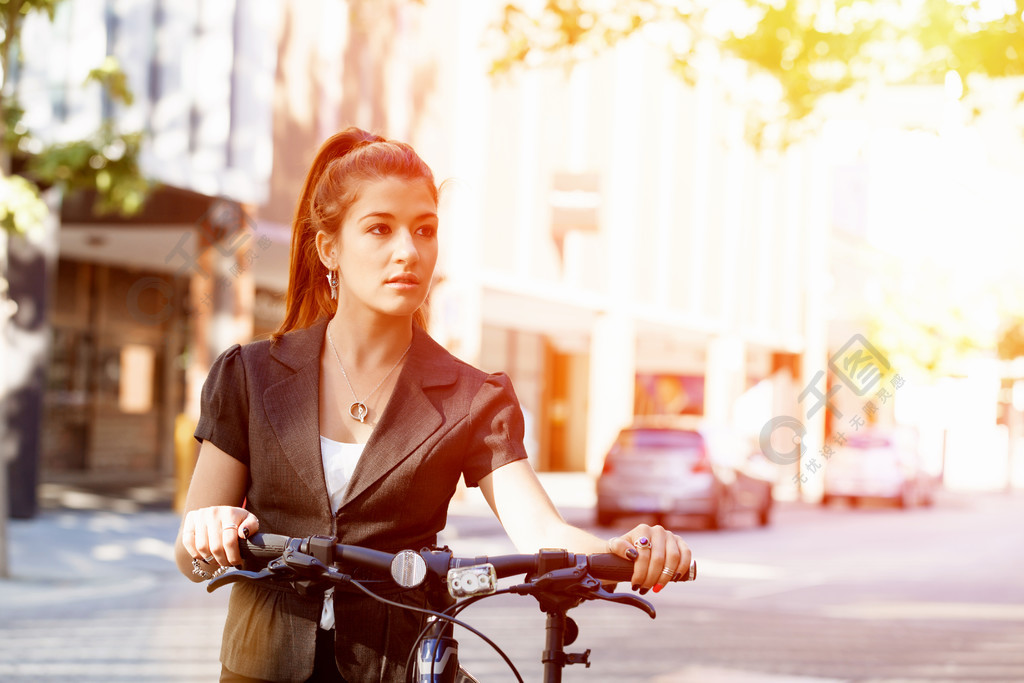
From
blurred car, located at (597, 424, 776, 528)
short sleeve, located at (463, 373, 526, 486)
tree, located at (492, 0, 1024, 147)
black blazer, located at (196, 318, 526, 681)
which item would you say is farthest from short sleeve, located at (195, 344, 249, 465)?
blurred car, located at (597, 424, 776, 528)

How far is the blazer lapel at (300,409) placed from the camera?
8.20ft

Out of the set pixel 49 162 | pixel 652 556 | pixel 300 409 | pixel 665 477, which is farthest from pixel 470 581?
pixel 665 477

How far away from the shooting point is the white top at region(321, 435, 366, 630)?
252 cm

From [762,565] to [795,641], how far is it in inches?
231

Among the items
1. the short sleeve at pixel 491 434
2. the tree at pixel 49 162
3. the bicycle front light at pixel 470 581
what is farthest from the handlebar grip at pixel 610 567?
the tree at pixel 49 162

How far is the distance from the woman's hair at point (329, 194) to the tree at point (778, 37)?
7.48m

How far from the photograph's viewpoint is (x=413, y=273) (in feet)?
8.38

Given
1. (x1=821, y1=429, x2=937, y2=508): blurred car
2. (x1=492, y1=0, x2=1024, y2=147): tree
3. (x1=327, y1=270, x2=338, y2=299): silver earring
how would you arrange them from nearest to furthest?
(x1=327, y1=270, x2=338, y2=299): silver earring, (x1=492, y1=0, x2=1024, y2=147): tree, (x1=821, y1=429, x2=937, y2=508): blurred car

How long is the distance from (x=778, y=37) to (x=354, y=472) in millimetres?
8603

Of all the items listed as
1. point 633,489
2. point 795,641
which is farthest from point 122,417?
point 795,641

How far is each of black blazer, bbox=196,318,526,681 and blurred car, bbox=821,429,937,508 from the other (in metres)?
25.8

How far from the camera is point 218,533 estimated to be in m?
2.27

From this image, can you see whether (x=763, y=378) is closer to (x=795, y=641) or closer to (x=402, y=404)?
(x=795, y=641)

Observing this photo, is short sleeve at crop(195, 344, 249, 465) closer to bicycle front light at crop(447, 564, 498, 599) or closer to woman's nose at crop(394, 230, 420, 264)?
woman's nose at crop(394, 230, 420, 264)
